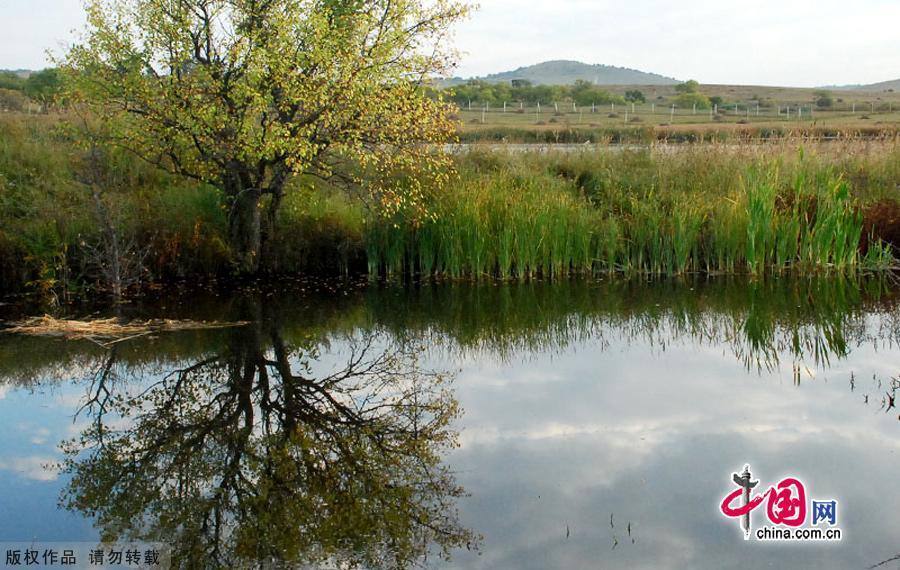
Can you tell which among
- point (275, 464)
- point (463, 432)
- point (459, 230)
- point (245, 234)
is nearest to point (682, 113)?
point (459, 230)

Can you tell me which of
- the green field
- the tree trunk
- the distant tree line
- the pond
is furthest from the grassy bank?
the green field

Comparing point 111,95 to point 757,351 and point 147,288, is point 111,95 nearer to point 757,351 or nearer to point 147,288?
point 147,288

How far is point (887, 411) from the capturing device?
26.8 ft

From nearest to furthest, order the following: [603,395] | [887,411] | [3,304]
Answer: [887,411] → [603,395] → [3,304]

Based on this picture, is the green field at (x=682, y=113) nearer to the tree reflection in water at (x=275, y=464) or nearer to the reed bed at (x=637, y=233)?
the reed bed at (x=637, y=233)

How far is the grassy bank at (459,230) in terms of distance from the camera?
46.4 ft

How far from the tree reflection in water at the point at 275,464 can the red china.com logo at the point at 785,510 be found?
185 cm

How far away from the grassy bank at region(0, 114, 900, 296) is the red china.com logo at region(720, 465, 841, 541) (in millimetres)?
8575

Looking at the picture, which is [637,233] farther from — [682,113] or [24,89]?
[682,113]

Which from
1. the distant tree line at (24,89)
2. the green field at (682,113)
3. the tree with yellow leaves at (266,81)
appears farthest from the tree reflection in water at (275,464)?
the green field at (682,113)

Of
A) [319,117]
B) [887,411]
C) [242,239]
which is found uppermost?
[319,117]

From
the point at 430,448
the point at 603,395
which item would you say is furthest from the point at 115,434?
the point at 603,395

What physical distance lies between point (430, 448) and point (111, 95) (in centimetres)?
854

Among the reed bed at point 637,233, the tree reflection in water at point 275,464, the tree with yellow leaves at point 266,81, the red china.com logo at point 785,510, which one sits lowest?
the red china.com logo at point 785,510
